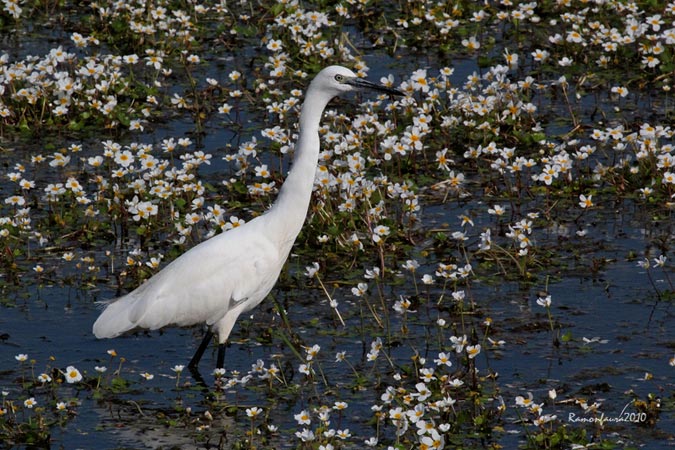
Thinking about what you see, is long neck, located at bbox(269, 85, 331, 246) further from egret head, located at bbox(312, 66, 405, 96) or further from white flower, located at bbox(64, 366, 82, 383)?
white flower, located at bbox(64, 366, 82, 383)

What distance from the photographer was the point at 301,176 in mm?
7578

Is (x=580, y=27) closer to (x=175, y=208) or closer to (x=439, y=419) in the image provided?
(x=175, y=208)

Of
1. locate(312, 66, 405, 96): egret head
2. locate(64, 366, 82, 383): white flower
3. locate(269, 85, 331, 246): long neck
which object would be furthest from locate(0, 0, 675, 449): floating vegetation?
locate(312, 66, 405, 96): egret head

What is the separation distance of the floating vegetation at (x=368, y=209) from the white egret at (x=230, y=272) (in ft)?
0.89

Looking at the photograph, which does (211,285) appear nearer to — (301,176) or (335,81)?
(301,176)

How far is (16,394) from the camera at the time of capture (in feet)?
23.6

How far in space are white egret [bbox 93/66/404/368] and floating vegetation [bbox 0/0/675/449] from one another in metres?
0.27

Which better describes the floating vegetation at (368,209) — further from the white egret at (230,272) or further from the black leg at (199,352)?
the white egret at (230,272)

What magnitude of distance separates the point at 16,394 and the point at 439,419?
7.83 feet

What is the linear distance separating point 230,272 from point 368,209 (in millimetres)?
1709

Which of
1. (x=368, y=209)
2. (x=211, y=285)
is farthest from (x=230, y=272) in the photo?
(x=368, y=209)

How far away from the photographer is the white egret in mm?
7523

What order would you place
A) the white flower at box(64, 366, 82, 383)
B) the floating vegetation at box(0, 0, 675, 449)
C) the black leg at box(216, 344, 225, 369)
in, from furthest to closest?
the black leg at box(216, 344, 225, 369) < the floating vegetation at box(0, 0, 675, 449) < the white flower at box(64, 366, 82, 383)

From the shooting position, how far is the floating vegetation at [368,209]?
6.96 m
